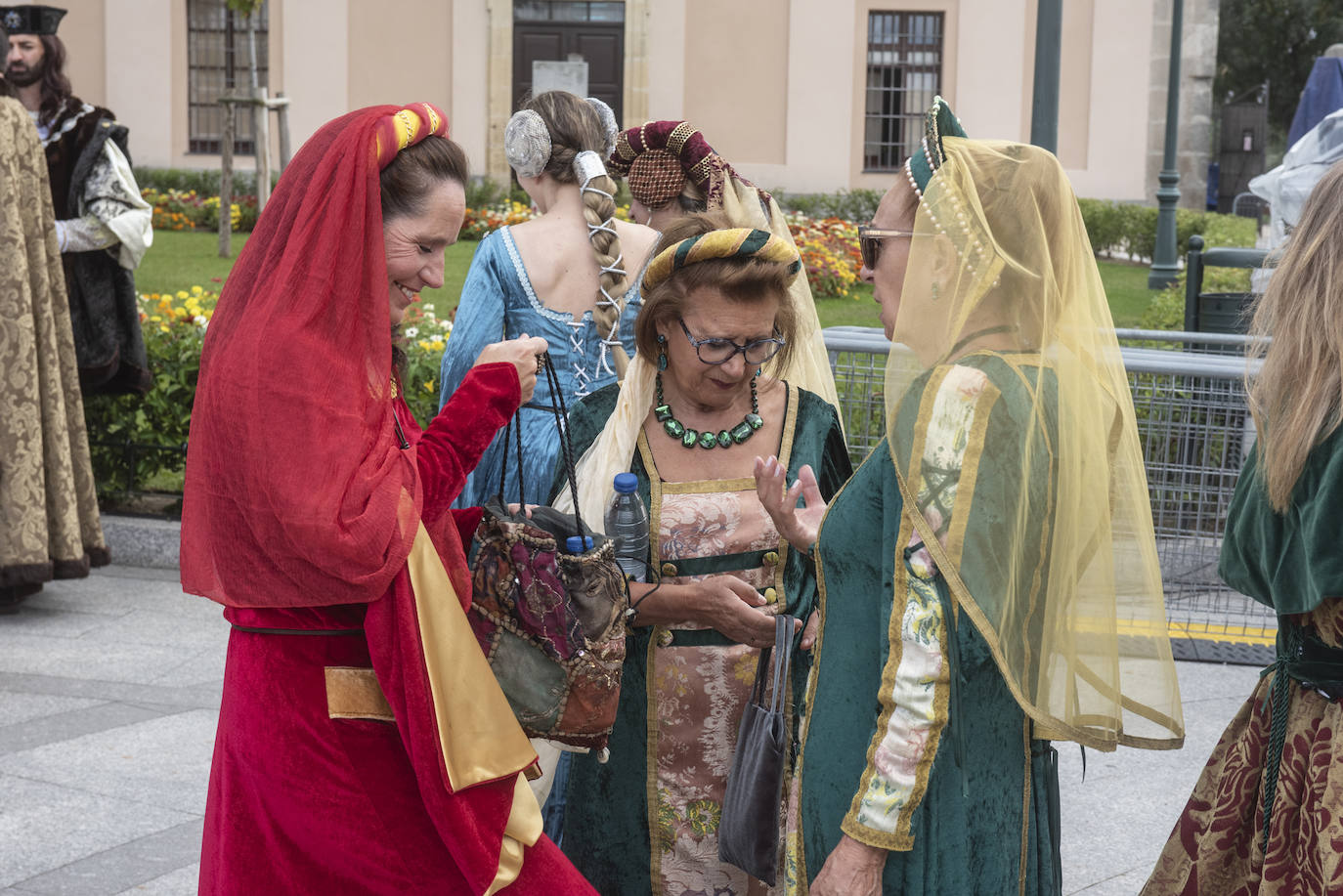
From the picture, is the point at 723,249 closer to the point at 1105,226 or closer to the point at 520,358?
the point at 520,358

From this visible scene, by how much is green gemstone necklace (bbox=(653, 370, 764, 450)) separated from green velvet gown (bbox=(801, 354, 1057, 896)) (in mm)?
635

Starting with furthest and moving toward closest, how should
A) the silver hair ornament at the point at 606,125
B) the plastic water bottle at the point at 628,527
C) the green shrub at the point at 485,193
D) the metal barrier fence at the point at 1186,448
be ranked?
the green shrub at the point at 485,193 < the metal barrier fence at the point at 1186,448 < the silver hair ornament at the point at 606,125 < the plastic water bottle at the point at 628,527


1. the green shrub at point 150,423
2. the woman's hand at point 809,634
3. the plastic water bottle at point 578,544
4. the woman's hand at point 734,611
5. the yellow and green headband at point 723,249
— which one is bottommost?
the green shrub at point 150,423

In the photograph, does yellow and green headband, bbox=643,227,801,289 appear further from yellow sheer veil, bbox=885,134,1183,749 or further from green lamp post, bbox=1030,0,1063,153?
green lamp post, bbox=1030,0,1063,153

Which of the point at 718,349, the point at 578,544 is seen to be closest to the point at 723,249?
the point at 718,349

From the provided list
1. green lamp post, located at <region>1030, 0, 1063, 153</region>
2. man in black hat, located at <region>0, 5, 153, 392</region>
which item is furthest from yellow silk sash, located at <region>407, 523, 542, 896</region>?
man in black hat, located at <region>0, 5, 153, 392</region>

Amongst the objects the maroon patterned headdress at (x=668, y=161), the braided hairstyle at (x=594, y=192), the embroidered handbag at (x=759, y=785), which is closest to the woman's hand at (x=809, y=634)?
the embroidered handbag at (x=759, y=785)

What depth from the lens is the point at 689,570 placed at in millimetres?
3023

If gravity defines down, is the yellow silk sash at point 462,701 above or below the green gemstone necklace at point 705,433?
below

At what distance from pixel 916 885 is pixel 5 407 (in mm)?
4900

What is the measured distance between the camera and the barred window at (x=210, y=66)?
25.8m

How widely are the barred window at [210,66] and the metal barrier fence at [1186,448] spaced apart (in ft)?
72.9

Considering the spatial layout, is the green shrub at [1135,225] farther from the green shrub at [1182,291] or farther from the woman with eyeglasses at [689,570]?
the woman with eyeglasses at [689,570]

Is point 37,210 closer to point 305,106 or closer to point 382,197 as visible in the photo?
point 382,197
